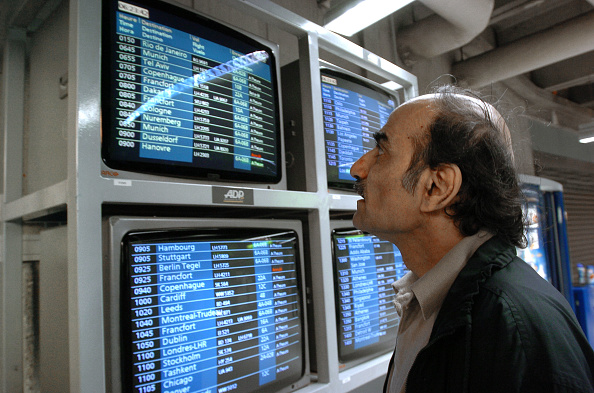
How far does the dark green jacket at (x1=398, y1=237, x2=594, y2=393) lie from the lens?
2.31 feet

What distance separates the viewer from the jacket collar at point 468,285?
826 millimetres

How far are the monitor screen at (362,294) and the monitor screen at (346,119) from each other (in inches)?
10.4

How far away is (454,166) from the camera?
1.08m

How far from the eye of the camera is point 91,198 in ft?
2.79

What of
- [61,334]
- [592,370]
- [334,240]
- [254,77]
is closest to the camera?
[592,370]

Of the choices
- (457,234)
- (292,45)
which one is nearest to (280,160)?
(457,234)

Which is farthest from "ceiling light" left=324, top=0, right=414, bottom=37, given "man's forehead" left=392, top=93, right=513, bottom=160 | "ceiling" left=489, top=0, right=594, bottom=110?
"ceiling" left=489, top=0, right=594, bottom=110

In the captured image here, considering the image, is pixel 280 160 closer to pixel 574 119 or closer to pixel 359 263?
pixel 359 263

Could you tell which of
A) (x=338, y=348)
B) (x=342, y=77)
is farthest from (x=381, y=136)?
(x=338, y=348)

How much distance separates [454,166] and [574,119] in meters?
7.82

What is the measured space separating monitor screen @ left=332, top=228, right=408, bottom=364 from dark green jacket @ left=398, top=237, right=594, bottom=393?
0.66 metres

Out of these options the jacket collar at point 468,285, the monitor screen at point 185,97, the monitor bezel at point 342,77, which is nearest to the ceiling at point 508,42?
the monitor bezel at point 342,77

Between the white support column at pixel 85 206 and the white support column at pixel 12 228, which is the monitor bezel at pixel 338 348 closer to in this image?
the white support column at pixel 85 206

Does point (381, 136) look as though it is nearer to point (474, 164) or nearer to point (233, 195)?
point (474, 164)
